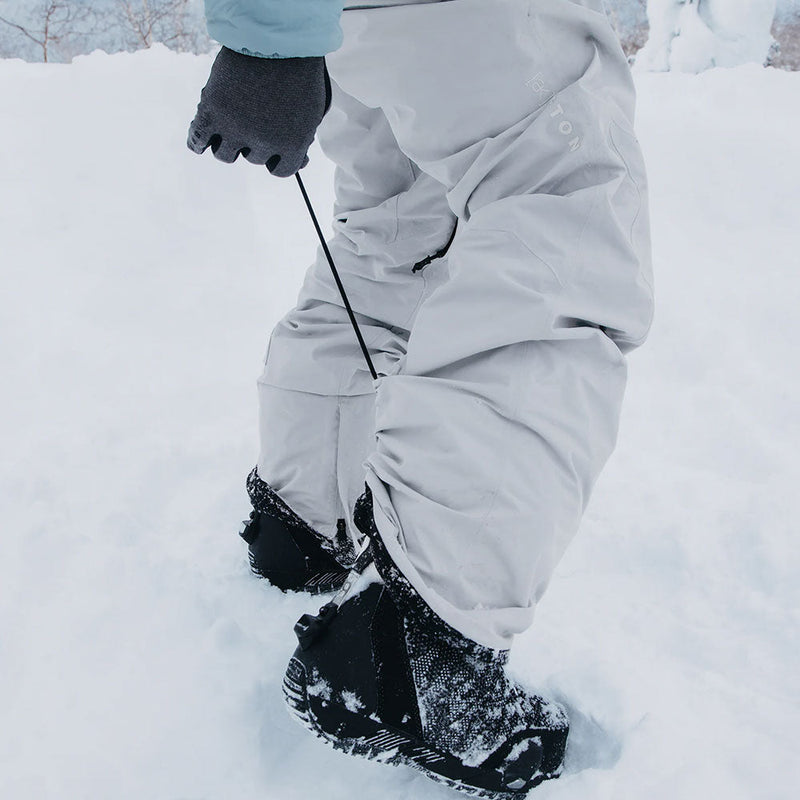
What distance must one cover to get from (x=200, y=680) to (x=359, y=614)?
24 cm

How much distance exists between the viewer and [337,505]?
930 millimetres

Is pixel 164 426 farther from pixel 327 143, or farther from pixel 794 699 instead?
pixel 794 699

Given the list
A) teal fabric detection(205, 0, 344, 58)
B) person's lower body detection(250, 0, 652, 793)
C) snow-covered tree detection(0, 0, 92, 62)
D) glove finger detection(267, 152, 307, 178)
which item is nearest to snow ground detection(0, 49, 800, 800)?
person's lower body detection(250, 0, 652, 793)

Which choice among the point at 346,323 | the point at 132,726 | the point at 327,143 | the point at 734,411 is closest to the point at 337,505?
the point at 346,323

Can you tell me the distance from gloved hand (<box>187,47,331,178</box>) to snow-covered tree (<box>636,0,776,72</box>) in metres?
9.27

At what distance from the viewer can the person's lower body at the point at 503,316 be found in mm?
603

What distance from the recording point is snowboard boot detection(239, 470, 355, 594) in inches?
36.3

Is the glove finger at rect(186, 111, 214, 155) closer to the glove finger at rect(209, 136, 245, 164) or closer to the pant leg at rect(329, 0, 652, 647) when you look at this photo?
the glove finger at rect(209, 136, 245, 164)

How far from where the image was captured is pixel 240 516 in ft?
3.60

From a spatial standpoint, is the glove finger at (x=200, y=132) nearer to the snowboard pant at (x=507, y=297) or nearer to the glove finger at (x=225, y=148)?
the glove finger at (x=225, y=148)

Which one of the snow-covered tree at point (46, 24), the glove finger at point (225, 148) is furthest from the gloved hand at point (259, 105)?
the snow-covered tree at point (46, 24)

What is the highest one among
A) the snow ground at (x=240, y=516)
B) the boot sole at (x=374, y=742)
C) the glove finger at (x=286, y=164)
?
the glove finger at (x=286, y=164)

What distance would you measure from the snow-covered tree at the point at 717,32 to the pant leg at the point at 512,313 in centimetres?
928

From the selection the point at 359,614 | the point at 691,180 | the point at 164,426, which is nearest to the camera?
the point at 359,614
